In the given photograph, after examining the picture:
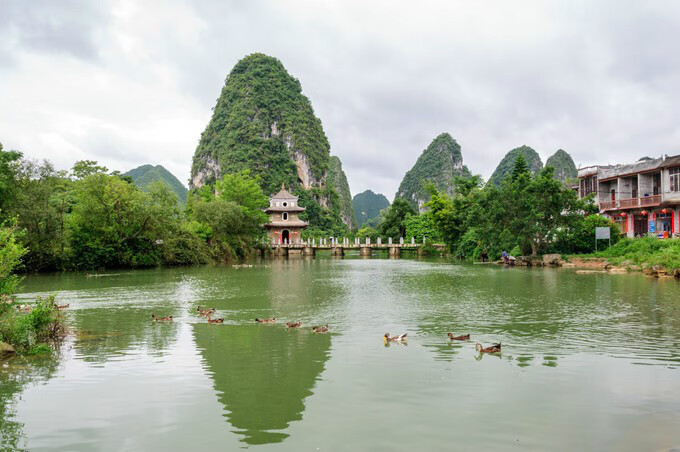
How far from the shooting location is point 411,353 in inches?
427

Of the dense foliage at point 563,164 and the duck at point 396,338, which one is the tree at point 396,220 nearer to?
the dense foliage at point 563,164

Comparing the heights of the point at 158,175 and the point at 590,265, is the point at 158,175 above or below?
above

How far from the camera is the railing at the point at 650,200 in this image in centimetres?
3759

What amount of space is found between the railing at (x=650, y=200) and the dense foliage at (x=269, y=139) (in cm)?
6666

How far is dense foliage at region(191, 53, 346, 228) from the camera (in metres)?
105

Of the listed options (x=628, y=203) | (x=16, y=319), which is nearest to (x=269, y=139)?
(x=628, y=203)

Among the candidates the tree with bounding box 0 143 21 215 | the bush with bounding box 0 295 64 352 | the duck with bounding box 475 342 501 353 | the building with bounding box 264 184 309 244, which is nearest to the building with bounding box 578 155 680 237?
the duck with bounding box 475 342 501 353

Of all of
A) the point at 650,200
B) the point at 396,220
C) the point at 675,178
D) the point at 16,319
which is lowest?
the point at 16,319

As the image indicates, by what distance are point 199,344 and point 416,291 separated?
12.7 metres

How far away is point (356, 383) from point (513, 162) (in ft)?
381

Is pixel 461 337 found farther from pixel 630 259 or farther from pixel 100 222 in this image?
pixel 100 222

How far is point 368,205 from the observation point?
191m

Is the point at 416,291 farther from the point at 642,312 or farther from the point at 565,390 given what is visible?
the point at 565,390

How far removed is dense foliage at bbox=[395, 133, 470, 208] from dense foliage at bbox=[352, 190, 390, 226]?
2093 inches
